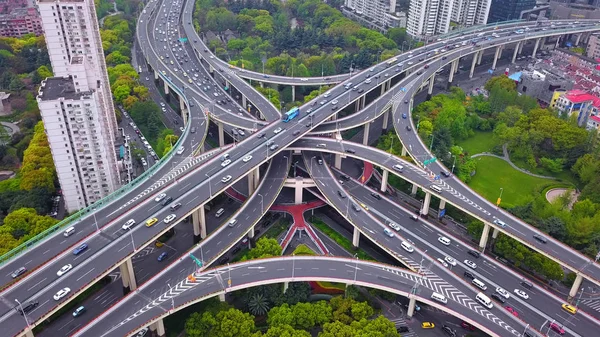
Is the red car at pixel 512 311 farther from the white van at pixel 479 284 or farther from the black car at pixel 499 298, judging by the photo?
the white van at pixel 479 284

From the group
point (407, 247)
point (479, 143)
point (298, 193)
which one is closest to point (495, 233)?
point (407, 247)

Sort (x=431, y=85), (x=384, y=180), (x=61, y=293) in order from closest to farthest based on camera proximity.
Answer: (x=61, y=293), (x=384, y=180), (x=431, y=85)

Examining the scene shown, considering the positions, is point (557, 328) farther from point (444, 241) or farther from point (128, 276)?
point (128, 276)

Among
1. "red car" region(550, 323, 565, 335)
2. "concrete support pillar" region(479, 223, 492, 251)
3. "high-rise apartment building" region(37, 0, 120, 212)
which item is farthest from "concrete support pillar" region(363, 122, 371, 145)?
"red car" region(550, 323, 565, 335)

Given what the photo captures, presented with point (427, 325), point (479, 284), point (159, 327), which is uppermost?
point (479, 284)

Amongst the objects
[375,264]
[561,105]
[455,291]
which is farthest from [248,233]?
[561,105]

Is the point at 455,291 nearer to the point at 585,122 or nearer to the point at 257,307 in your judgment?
the point at 257,307

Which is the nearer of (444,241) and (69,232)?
(69,232)

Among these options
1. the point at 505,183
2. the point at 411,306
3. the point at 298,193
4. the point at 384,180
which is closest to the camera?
the point at 411,306
